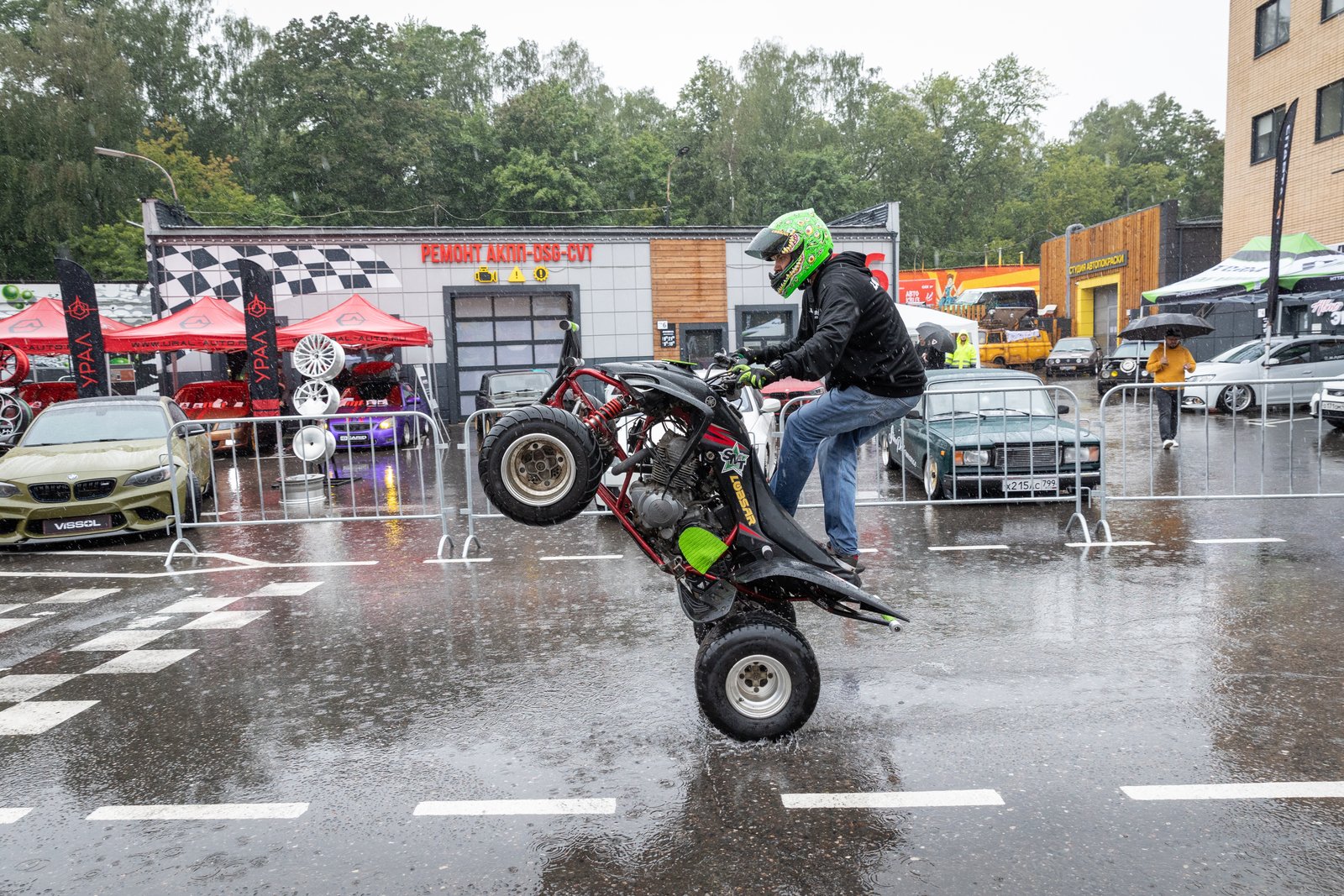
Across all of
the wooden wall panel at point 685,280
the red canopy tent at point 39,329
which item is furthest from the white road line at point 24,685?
the wooden wall panel at point 685,280

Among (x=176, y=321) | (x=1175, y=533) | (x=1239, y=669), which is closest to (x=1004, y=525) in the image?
(x=1175, y=533)

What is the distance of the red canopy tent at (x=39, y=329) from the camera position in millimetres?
19938

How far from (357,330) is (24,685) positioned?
581 inches

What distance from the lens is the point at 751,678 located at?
159 inches

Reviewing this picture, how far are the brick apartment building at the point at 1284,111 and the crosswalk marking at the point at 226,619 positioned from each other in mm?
27747

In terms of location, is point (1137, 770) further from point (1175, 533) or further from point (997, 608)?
point (1175, 533)

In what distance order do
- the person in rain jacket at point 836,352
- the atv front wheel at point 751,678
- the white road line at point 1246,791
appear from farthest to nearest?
the person in rain jacket at point 836,352 < the atv front wheel at point 751,678 < the white road line at point 1246,791

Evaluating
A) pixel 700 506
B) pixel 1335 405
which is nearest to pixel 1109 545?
pixel 700 506

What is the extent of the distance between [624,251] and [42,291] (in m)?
18.3

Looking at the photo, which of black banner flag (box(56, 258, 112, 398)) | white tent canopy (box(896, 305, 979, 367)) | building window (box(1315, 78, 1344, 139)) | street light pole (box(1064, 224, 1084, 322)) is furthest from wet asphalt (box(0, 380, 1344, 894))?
street light pole (box(1064, 224, 1084, 322))

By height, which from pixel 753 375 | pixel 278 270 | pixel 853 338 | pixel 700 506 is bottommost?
pixel 700 506

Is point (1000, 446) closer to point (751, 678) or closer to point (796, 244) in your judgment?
point (796, 244)

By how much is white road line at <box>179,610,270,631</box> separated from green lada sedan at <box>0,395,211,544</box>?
270 cm

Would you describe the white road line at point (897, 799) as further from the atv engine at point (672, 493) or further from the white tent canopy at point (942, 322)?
the white tent canopy at point (942, 322)
